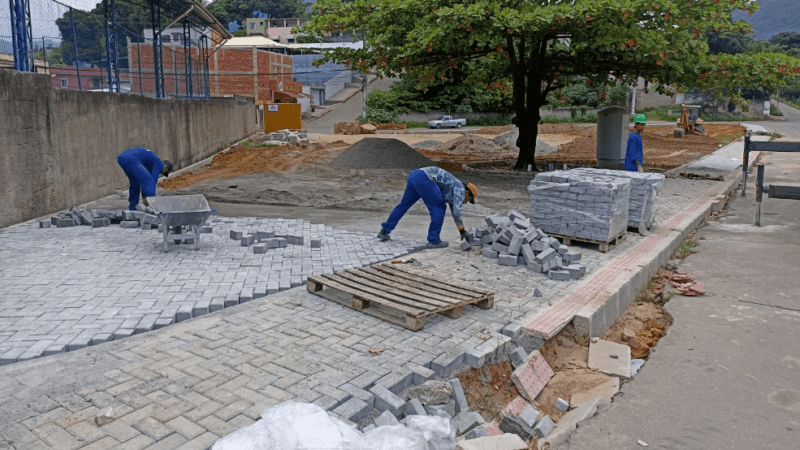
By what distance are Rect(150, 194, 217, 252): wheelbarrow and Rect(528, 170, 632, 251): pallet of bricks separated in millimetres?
4739

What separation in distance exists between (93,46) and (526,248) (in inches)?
484

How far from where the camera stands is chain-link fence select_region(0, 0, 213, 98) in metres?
11.0

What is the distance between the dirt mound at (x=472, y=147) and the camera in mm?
27959

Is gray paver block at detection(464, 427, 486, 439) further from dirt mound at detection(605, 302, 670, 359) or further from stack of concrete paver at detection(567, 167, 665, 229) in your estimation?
stack of concrete paver at detection(567, 167, 665, 229)

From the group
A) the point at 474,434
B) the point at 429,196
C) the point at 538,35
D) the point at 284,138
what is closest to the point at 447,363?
the point at 474,434

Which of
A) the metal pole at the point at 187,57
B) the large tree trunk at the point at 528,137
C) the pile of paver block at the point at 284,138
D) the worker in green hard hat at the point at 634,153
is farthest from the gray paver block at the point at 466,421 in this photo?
the pile of paver block at the point at 284,138

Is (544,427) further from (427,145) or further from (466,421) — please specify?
(427,145)

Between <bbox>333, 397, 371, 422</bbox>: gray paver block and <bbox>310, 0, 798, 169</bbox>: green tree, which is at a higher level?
<bbox>310, 0, 798, 169</bbox>: green tree

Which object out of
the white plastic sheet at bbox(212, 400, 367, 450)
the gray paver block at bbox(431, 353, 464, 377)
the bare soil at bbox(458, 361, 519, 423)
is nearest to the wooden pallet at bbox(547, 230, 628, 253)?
the bare soil at bbox(458, 361, 519, 423)

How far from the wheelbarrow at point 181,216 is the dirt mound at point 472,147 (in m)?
19.6

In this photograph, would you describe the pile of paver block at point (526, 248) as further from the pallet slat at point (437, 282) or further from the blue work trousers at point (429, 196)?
the pallet slat at point (437, 282)

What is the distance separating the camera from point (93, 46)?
15055mm

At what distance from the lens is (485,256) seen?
8516 mm

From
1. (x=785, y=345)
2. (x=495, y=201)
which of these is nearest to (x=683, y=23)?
(x=495, y=201)
